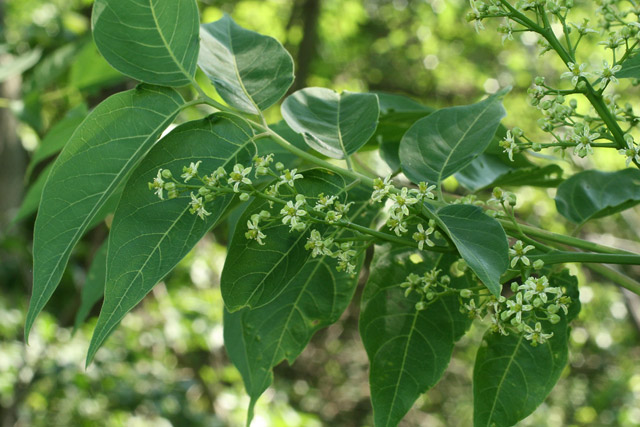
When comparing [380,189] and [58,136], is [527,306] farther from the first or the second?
[58,136]

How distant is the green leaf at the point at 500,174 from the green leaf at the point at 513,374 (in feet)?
0.79

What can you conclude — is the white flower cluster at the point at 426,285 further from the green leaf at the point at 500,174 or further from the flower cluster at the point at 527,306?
the green leaf at the point at 500,174

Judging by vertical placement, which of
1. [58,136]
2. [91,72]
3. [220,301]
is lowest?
[220,301]

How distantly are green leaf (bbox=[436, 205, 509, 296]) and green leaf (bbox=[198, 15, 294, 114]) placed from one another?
257 mm

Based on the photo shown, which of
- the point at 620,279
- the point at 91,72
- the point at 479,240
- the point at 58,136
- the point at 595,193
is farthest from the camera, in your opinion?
the point at 91,72

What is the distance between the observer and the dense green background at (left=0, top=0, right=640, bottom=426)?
304cm

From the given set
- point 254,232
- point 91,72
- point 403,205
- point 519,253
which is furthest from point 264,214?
point 91,72

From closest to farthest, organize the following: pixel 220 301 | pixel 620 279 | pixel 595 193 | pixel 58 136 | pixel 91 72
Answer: pixel 620 279 → pixel 595 193 → pixel 58 136 → pixel 91 72 → pixel 220 301

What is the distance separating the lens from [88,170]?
0.62 metres

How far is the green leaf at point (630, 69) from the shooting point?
581 millimetres

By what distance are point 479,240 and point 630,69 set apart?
0.76ft

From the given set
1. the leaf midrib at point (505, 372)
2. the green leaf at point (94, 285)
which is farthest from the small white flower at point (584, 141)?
the green leaf at point (94, 285)

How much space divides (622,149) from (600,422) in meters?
5.91

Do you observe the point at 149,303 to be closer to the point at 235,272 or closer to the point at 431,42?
the point at 235,272
